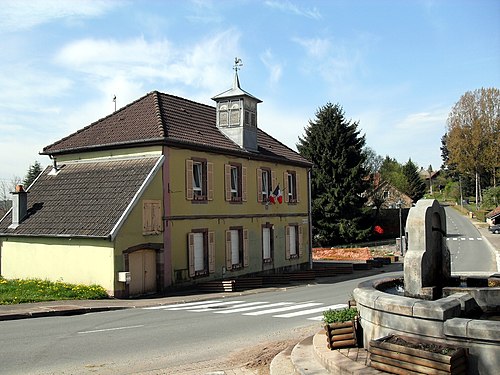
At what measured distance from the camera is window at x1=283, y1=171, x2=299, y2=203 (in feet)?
109

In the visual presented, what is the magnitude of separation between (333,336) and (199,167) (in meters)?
17.3

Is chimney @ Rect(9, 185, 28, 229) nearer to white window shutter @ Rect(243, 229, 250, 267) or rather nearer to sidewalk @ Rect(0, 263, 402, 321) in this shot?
sidewalk @ Rect(0, 263, 402, 321)

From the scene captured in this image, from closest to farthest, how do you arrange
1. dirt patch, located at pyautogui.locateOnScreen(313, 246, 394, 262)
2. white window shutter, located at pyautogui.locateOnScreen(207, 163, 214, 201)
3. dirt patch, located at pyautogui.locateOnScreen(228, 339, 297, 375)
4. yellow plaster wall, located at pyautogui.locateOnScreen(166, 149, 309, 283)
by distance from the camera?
dirt patch, located at pyautogui.locateOnScreen(228, 339, 297, 375), yellow plaster wall, located at pyautogui.locateOnScreen(166, 149, 309, 283), white window shutter, located at pyautogui.locateOnScreen(207, 163, 214, 201), dirt patch, located at pyautogui.locateOnScreen(313, 246, 394, 262)

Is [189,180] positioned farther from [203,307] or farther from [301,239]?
[301,239]

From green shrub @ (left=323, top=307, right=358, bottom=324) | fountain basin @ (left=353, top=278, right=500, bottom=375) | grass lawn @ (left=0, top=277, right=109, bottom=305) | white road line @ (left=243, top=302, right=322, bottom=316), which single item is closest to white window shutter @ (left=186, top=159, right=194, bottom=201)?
grass lawn @ (left=0, top=277, right=109, bottom=305)

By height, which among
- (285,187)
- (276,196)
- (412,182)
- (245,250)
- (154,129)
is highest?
(412,182)

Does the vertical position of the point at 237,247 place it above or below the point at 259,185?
below

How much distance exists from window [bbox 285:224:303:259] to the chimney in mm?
15109

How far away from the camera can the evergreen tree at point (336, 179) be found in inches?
2004

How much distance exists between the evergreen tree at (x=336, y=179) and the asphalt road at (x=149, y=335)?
32117 millimetres

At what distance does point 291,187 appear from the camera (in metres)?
34.1

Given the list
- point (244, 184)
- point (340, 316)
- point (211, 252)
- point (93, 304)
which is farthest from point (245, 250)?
point (340, 316)

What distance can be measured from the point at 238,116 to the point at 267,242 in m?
7.39

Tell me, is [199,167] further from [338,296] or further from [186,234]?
[338,296]
